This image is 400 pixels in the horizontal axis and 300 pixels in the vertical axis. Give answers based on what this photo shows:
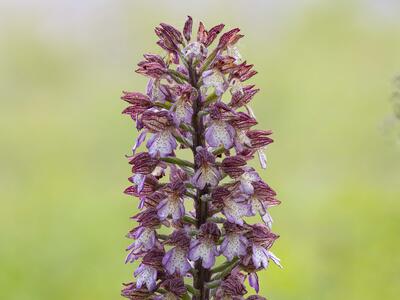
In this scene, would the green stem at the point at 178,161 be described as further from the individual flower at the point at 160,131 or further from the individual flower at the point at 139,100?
the individual flower at the point at 139,100

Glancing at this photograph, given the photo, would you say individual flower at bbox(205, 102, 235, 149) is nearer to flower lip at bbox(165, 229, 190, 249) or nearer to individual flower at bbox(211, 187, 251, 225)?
individual flower at bbox(211, 187, 251, 225)

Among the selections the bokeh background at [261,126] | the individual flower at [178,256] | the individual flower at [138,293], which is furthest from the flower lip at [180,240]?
the bokeh background at [261,126]

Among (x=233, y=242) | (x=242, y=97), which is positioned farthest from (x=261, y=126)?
(x=233, y=242)

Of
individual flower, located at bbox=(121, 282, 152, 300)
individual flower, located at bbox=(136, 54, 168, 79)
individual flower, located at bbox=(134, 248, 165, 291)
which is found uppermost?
individual flower, located at bbox=(136, 54, 168, 79)

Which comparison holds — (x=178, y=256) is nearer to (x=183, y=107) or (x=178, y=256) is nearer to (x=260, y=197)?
(x=260, y=197)

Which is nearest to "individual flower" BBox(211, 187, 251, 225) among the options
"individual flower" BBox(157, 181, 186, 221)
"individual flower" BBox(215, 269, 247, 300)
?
"individual flower" BBox(157, 181, 186, 221)

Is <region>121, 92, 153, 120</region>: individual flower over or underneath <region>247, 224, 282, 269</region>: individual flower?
over
